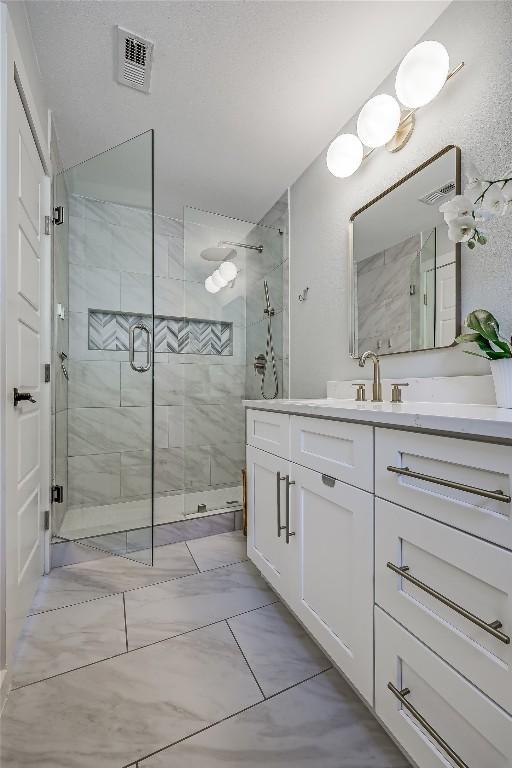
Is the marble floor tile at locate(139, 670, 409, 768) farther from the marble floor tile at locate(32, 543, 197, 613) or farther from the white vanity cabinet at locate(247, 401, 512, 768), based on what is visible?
the marble floor tile at locate(32, 543, 197, 613)

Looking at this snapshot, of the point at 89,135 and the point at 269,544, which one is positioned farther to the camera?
the point at 89,135

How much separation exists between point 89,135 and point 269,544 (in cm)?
235

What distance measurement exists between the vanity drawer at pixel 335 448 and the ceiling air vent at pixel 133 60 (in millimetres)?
1628

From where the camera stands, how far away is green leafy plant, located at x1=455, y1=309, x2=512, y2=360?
1.04 meters

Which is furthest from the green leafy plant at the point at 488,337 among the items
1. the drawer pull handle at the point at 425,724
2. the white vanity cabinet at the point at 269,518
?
the drawer pull handle at the point at 425,724

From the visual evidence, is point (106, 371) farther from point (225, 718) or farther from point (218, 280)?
point (225, 718)

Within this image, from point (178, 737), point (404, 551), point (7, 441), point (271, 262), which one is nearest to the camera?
point (404, 551)

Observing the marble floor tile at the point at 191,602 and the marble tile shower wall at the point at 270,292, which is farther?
the marble tile shower wall at the point at 270,292

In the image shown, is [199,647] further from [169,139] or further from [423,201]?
[169,139]

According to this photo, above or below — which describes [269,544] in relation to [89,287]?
below

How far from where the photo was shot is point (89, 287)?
7.46 ft

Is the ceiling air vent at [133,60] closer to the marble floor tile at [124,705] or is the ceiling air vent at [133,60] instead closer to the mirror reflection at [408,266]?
the mirror reflection at [408,266]

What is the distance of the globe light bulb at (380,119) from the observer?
4.99ft

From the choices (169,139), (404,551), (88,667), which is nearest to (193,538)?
(88,667)
